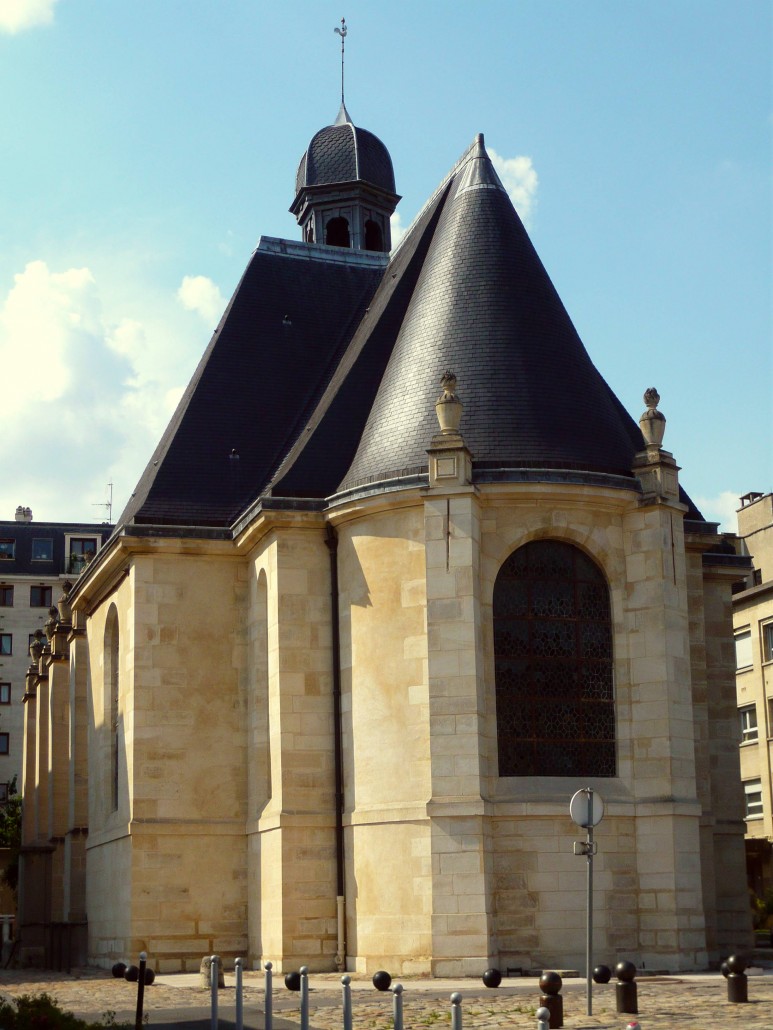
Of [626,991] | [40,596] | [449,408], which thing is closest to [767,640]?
[449,408]

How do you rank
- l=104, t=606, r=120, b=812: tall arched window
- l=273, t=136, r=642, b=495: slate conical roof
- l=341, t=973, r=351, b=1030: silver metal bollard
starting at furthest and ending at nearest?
l=104, t=606, r=120, b=812: tall arched window → l=273, t=136, r=642, b=495: slate conical roof → l=341, t=973, r=351, b=1030: silver metal bollard

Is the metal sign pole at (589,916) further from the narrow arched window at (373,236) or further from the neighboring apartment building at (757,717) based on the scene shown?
the neighboring apartment building at (757,717)

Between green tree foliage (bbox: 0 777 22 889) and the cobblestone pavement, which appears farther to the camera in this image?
green tree foliage (bbox: 0 777 22 889)

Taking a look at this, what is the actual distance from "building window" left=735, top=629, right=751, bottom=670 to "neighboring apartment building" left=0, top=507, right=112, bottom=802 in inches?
1302

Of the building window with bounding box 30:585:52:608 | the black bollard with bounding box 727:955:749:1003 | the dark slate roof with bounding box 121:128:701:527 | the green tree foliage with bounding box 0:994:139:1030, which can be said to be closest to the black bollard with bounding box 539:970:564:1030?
the black bollard with bounding box 727:955:749:1003

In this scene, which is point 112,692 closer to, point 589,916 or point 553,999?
point 589,916

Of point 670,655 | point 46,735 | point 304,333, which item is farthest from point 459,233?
point 46,735

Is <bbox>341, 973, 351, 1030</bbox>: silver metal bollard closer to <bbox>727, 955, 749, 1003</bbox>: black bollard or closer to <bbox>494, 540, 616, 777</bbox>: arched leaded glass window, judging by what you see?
<bbox>727, 955, 749, 1003</bbox>: black bollard

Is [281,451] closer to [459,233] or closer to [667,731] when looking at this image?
[459,233]

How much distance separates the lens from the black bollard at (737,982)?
703 inches

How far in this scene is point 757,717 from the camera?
54875 mm

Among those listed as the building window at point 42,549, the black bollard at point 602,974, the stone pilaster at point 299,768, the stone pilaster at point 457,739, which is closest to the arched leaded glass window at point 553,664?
Result: the stone pilaster at point 457,739

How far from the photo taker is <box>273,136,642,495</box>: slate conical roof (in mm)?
26891

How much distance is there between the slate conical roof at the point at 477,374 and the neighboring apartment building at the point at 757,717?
25.4m
